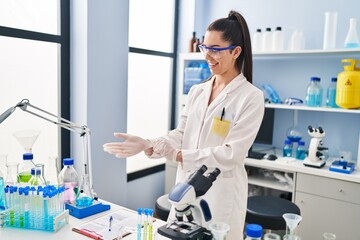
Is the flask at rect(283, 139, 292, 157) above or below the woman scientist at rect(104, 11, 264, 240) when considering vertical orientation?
below

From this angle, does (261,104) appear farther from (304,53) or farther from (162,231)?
(304,53)

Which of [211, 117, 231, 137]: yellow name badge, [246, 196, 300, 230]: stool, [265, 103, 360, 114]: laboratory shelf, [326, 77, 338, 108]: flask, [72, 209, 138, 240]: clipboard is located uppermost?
[326, 77, 338, 108]: flask

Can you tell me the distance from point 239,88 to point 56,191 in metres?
0.92

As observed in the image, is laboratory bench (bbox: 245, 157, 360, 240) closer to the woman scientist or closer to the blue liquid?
the woman scientist

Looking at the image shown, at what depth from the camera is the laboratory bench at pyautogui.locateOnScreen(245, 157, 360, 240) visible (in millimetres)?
2266

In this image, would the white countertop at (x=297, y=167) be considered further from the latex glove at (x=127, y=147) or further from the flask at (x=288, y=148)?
the latex glove at (x=127, y=147)

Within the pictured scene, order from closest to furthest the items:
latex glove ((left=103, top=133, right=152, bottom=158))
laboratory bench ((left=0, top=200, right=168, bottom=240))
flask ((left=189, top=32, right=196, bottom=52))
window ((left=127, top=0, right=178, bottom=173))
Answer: laboratory bench ((left=0, top=200, right=168, bottom=240)) → latex glove ((left=103, top=133, right=152, bottom=158)) → window ((left=127, top=0, right=178, bottom=173)) → flask ((left=189, top=32, right=196, bottom=52))

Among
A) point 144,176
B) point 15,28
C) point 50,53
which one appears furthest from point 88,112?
point 144,176

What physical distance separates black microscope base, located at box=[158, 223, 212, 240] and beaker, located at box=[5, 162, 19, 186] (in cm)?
76

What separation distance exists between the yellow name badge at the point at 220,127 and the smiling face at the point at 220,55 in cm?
23

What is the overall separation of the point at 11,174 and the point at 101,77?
1.07m

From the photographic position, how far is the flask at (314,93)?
2.64 meters

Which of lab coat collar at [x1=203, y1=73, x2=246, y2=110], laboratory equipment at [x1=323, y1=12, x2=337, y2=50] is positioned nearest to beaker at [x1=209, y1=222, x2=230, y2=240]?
lab coat collar at [x1=203, y1=73, x2=246, y2=110]

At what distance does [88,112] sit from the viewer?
233 centimetres
